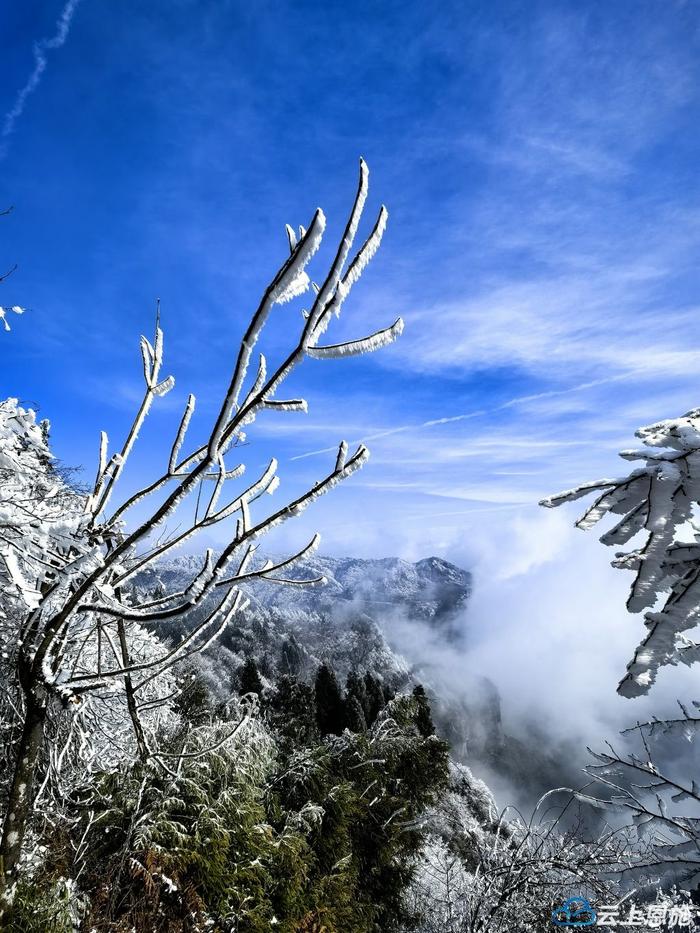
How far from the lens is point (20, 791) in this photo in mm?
1778

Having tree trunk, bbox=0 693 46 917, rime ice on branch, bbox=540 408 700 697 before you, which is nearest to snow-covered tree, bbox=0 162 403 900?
tree trunk, bbox=0 693 46 917

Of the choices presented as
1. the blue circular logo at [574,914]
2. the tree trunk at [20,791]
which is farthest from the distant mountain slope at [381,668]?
the tree trunk at [20,791]

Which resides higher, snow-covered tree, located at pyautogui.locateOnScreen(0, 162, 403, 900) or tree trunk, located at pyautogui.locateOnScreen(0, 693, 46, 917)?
snow-covered tree, located at pyautogui.locateOnScreen(0, 162, 403, 900)

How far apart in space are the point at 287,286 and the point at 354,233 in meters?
0.16

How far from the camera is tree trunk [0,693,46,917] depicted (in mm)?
1773

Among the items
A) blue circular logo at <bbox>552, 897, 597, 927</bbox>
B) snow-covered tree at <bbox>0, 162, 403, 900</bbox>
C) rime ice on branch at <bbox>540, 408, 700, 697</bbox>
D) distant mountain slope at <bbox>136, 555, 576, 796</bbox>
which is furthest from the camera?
distant mountain slope at <bbox>136, 555, 576, 796</bbox>

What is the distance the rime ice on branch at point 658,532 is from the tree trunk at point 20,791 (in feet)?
7.04

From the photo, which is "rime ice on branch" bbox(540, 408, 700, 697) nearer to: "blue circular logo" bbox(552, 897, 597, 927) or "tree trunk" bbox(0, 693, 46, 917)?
"tree trunk" bbox(0, 693, 46, 917)

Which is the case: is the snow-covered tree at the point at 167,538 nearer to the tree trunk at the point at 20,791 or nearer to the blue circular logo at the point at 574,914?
the tree trunk at the point at 20,791

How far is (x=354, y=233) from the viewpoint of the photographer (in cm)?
91

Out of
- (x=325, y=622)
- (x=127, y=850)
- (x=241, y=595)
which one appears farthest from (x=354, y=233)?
(x=325, y=622)

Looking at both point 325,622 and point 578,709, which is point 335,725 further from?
point 578,709

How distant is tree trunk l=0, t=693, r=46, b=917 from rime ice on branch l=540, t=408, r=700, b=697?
7.04 feet

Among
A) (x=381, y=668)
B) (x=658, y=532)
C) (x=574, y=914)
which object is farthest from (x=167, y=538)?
(x=381, y=668)
